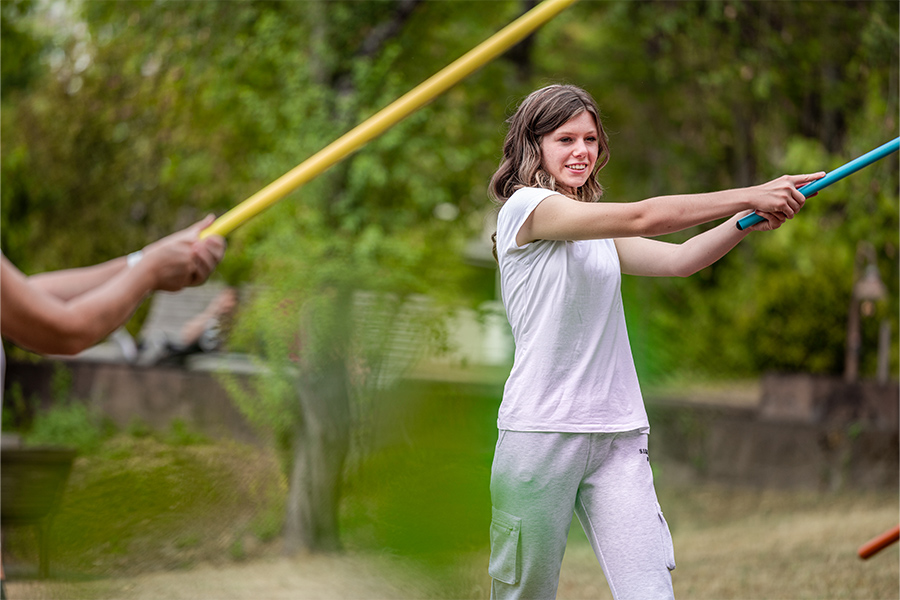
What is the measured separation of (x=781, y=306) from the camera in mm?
9188

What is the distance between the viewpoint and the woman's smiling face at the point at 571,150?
2131 millimetres

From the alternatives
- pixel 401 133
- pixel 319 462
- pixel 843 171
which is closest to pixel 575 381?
pixel 843 171

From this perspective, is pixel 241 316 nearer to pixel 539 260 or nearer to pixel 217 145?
pixel 217 145

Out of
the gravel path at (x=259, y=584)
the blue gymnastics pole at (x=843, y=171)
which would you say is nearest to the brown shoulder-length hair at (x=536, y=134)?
the blue gymnastics pole at (x=843, y=171)

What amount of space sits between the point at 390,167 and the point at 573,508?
460 cm

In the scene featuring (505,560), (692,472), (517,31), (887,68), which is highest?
(887,68)

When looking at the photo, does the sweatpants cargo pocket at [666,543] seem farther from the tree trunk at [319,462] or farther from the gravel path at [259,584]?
the tree trunk at [319,462]

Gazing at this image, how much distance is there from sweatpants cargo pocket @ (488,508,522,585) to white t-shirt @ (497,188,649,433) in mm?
201

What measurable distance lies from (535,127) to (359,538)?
10.2 feet

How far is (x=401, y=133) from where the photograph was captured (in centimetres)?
626

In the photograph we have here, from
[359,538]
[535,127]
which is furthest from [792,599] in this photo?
[535,127]

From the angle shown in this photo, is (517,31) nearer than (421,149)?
Yes

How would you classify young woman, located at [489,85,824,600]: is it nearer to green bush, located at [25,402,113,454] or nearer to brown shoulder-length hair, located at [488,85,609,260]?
brown shoulder-length hair, located at [488,85,609,260]

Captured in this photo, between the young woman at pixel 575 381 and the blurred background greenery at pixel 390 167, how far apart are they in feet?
5.62
